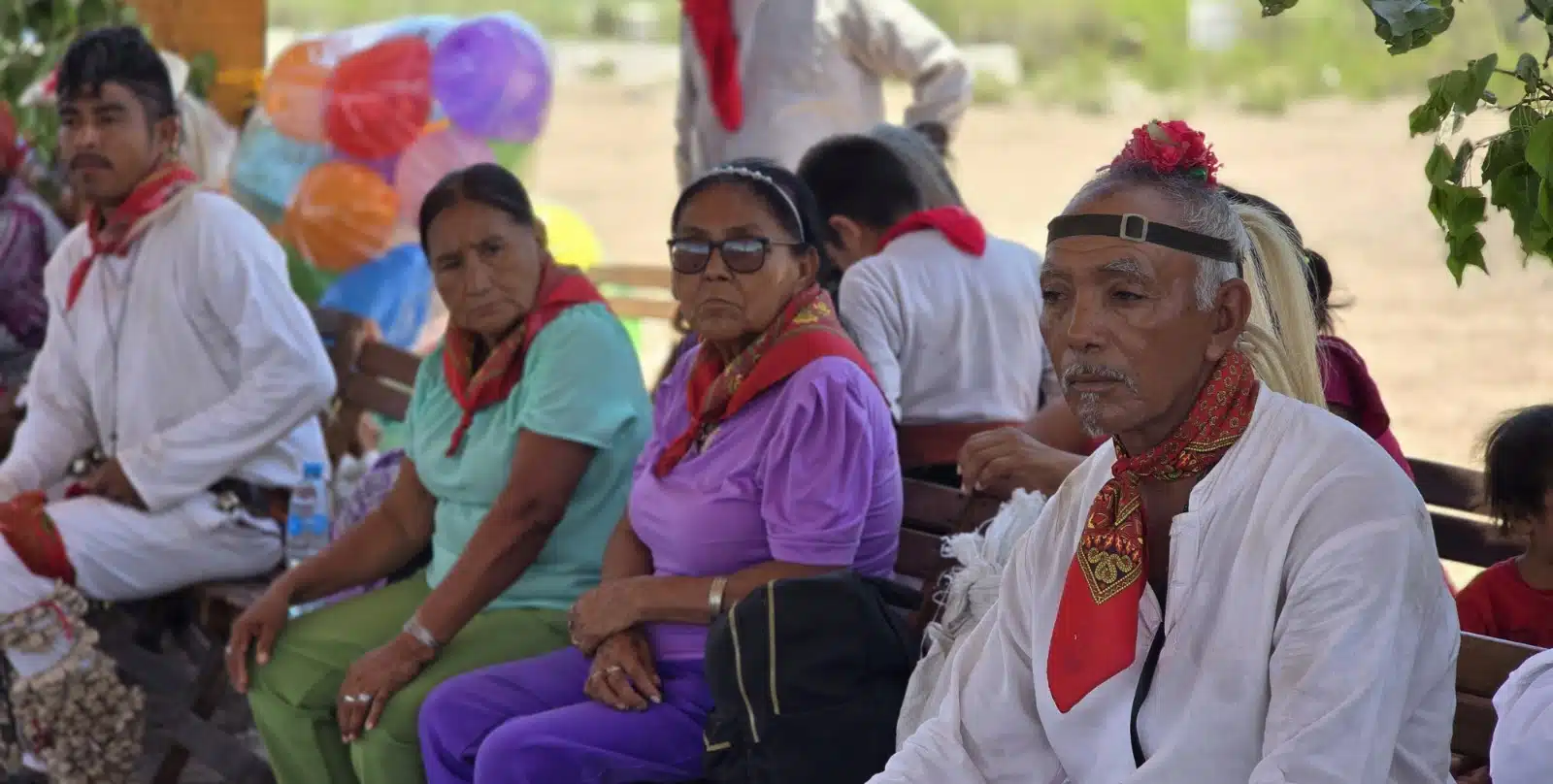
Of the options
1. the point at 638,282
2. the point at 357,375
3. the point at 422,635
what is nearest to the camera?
the point at 422,635

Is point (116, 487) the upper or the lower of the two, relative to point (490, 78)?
lower

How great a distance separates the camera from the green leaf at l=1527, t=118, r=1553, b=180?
1.92 m

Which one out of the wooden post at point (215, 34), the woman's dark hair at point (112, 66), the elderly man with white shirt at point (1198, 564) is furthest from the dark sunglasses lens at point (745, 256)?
the wooden post at point (215, 34)

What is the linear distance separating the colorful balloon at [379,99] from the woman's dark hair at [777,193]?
106 inches

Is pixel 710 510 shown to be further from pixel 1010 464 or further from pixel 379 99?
pixel 379 99

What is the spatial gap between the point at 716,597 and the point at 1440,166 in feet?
4.81

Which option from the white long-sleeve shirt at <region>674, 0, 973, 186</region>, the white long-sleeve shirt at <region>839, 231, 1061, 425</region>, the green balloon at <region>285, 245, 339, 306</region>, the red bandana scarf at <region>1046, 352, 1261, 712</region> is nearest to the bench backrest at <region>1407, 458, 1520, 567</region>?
the white long-sleeve shirt at <region>839, 231, 1061, 425</region>

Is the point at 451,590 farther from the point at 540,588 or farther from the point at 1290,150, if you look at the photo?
the point at 1290,150

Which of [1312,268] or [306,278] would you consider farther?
[306,278]

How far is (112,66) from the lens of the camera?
439 cm

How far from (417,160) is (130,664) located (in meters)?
2.03

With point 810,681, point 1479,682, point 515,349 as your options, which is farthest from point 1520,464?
point 515,349

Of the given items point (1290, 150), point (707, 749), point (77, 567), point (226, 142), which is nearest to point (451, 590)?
point (707, 749)

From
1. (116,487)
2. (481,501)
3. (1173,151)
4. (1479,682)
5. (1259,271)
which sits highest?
(1173,151)
